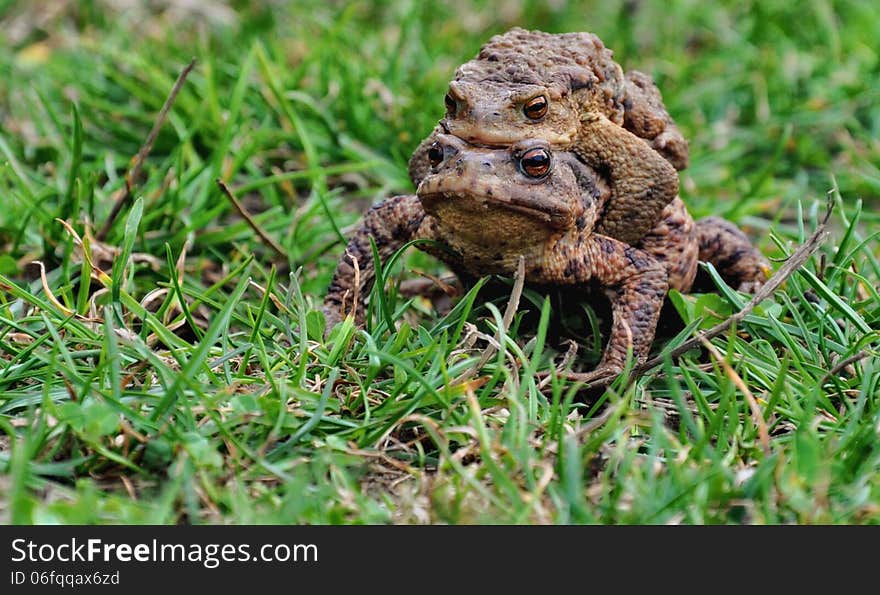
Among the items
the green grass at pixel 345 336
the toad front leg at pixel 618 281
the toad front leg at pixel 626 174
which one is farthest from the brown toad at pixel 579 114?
the green grass at pixel 345 336

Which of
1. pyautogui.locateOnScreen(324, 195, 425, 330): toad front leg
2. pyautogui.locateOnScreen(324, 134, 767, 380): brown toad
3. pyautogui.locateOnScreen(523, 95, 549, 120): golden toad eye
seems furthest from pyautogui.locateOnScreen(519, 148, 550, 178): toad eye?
pyautogui.locateOnScreen(324, 195, 425, 330): toad front leg

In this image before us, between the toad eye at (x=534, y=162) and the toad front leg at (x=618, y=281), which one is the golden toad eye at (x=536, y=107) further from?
the toad front leg at (x=618, y=281)

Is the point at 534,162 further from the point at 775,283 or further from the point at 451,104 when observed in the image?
the point at 775,283

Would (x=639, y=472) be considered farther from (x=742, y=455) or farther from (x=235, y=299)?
(x=235, y=299)

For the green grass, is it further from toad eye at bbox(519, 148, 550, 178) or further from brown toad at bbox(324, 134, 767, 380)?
toad eye at bbox(519, 148, 550, 178)

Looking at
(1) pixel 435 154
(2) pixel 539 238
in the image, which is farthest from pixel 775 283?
(1) pixel 435 154
